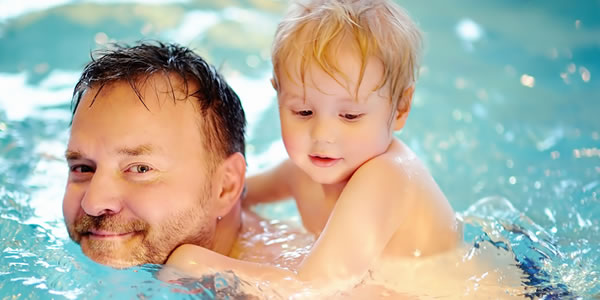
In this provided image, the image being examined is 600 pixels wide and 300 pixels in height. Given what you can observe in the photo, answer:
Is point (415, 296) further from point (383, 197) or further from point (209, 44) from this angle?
point (209, 44)

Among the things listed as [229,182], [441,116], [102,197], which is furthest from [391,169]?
[441,116]

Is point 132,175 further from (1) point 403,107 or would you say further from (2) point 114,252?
(1) point 403,107

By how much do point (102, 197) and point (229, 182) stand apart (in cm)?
54

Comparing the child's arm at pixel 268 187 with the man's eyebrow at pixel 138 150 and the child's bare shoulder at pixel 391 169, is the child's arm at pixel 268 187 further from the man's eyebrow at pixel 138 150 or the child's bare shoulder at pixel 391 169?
the man's eyebrow at pixel 138 150

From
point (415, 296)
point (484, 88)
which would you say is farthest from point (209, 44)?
point (415, 296)

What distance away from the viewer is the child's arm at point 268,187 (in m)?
3.13

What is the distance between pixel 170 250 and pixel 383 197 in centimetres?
75

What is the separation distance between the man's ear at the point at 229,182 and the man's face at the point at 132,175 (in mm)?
130

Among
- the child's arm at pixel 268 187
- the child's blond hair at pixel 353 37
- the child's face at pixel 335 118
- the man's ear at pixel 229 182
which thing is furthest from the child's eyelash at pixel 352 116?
the child's arm at pixel 268 187

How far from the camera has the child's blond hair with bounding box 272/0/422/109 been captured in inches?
91.8

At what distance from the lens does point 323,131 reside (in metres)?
2.37

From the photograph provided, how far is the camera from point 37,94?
482 centimetres

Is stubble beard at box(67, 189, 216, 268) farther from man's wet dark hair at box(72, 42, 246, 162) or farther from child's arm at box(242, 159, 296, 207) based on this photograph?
child's arm at box(242, 159, 296, 207)

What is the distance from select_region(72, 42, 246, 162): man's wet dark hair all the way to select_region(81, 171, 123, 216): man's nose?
0.95 feet
